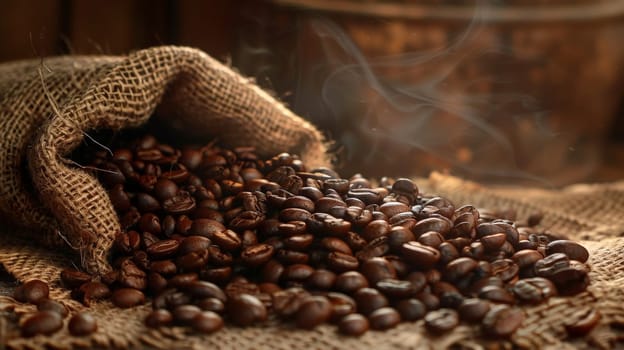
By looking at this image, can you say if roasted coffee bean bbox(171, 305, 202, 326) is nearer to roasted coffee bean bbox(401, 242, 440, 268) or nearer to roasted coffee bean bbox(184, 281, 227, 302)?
roasted coffee bean bbox(184, 281, 227, 302)

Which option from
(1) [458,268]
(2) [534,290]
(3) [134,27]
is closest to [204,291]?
(1) [458,268]

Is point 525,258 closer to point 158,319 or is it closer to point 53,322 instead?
point 158,319

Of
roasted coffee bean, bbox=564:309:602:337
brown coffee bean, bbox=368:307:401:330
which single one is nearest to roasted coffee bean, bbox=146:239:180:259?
brown coffee bean, bbox=368:307:401:330

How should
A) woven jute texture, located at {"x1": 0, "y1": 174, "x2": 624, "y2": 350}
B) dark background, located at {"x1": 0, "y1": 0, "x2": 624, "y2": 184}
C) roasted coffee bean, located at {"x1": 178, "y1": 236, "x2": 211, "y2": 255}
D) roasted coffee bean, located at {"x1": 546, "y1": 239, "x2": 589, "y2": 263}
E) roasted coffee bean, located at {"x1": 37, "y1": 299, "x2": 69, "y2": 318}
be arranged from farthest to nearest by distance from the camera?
dark background, located at {"x1": 0, "y1": 0, "x2": 624, "y2": 184}
roasted coffee bean, located at {"x1": 546, "y1": 239, "x2": 589, "y2": 263}
roasted coffee bean, located at {"x1": 178, "y1": 236, "x2": 211, "y2": 255}
roasted coffee bean, located at {"x1": 37, "y1": 299, "x2": 69, "y2": 318}
woven jute texture, located at {"x1": 0, "y1": 174, "x2": 624, "y2": 350}

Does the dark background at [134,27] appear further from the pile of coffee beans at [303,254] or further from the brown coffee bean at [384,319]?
the brown coffee bean at [384,319]

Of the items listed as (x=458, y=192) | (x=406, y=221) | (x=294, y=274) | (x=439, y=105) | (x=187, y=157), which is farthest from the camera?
(x=439, y=105)

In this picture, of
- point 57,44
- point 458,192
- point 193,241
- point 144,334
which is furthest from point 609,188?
point 57,44

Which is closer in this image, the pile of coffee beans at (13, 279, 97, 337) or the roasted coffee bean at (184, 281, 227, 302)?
the pile of coffee beans at (13, 279, 97, 337)

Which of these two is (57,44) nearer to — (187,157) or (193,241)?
(187,157)
